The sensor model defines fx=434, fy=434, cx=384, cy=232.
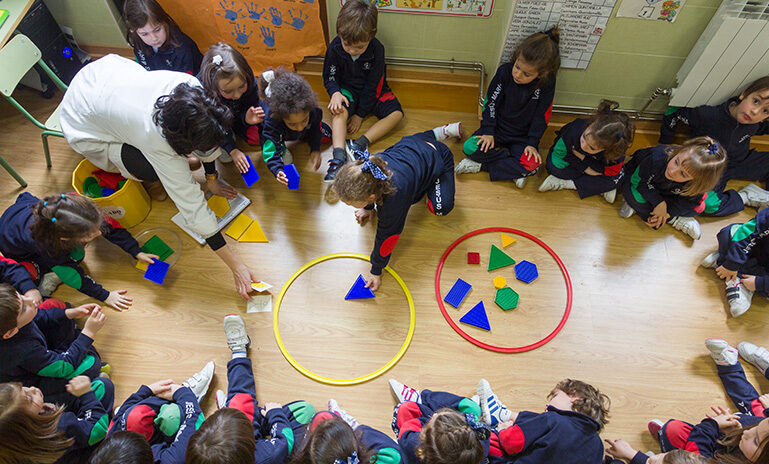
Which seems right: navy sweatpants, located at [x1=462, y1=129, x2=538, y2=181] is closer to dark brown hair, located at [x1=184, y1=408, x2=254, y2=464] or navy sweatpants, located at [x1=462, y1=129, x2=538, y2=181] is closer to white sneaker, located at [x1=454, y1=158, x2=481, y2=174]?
white sneaker, located at [x1=454, y1=158, x2=481, y2=174]

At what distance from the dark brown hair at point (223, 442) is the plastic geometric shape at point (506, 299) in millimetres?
1343

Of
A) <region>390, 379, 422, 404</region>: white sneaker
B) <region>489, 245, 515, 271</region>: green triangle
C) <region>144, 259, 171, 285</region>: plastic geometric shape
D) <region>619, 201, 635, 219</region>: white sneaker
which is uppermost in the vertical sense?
<region>619, 201, 635, 219</region>: white sneaker

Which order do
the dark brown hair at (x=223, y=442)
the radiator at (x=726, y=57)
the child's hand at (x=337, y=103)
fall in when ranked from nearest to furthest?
the dark brown hair at (x=223, y=442)
the radiator at (x=726, y=57)
the child's hand at (x=337, y=103)

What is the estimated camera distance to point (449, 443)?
1494 millimetres

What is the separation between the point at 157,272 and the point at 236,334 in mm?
594

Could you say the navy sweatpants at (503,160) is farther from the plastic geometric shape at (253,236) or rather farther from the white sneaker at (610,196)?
the plastic geometric shape at (253,236)

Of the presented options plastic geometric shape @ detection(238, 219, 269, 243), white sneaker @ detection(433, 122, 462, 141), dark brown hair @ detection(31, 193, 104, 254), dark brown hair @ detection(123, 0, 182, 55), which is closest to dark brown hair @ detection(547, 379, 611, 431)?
white sneaker @ detection(433, 122, 462, 141)

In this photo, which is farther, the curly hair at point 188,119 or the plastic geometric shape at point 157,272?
the plastic geometric shape at point 157,272

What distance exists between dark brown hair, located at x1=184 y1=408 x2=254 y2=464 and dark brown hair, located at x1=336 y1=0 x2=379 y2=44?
1.90 meters

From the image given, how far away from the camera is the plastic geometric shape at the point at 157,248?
2373mm

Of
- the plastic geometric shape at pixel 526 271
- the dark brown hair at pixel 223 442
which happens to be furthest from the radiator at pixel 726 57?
the dark brown hair at pixel 223 442

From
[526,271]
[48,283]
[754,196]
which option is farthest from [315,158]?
[754,196]

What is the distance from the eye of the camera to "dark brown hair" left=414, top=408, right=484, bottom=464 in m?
1.48

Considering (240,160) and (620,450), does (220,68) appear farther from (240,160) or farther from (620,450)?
(620,450)
